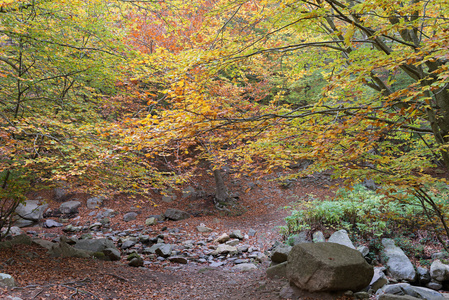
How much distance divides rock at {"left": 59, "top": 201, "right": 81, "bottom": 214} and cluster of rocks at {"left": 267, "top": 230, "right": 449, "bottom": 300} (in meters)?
10.2

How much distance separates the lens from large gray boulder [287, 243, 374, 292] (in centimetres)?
452

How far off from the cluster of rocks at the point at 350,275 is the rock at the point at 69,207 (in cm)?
1015

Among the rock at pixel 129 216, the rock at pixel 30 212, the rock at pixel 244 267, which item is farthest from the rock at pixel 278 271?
the rock at pixel 30 212

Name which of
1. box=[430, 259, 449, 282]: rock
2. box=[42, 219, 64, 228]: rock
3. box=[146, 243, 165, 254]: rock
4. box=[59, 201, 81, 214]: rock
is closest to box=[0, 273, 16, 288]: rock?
→ box=[146, 243, 165, 254]: rock

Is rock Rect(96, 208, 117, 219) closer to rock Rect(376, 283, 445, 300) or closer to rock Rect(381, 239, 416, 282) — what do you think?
rock Rect(381, 239, 416, 282)

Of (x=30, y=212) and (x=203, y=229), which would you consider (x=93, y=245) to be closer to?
(x=203, y=229)

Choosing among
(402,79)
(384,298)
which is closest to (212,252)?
(384,298)

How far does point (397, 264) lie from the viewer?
5832 mm

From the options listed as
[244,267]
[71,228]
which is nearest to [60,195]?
[71,228]

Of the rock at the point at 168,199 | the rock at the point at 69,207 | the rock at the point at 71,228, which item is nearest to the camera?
the rock at the point at 71,228

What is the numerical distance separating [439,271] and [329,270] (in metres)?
2.71

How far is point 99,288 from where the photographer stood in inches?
200

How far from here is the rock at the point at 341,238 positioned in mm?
6766

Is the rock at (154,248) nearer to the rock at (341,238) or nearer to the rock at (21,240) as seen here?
the rock at (21,240)
